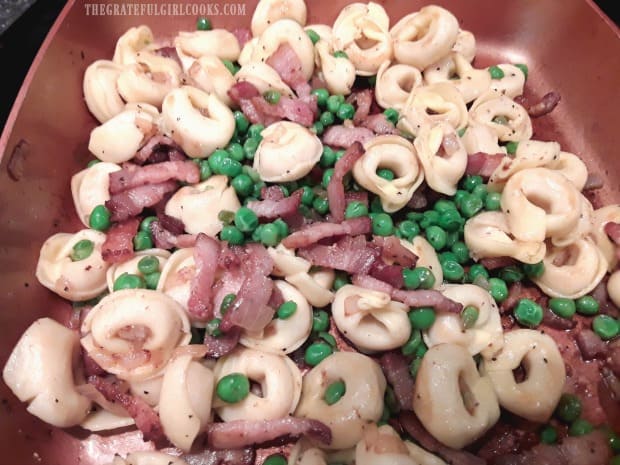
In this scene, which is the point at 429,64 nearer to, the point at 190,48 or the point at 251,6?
the point at 251,6

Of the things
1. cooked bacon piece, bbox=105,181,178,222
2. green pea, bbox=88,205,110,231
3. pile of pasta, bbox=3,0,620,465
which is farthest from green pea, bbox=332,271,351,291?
green pea, bbox=88,205,110,231

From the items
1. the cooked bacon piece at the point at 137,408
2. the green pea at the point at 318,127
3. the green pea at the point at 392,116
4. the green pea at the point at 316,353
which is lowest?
the cooked bacon piece at the point at 137,408

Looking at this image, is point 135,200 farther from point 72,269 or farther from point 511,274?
point 511,274

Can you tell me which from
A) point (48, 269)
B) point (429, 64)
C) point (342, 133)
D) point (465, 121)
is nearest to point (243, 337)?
point (48, 269)

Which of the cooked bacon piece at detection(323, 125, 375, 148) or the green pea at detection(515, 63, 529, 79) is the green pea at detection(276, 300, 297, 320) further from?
the green pea at detection(515, 63, 529, 79)

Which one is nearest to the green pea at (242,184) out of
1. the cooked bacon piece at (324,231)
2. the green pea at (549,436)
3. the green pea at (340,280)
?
the cooked bacon piece at (324,231)

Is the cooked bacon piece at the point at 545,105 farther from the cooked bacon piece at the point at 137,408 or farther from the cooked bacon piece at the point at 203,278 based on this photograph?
the cooked bacon piece at the point at 137,408
